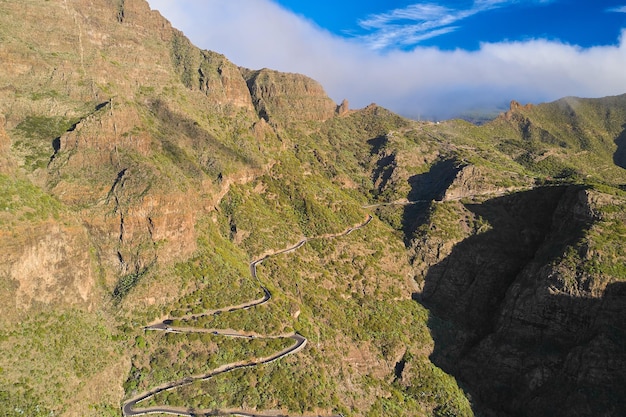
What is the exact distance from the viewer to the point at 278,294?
306 ft

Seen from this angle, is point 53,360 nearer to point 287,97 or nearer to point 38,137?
point 38,137

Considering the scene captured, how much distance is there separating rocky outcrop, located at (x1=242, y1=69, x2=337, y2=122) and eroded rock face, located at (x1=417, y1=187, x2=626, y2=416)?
75281mm

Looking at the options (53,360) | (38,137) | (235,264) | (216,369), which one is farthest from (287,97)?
(53,360)

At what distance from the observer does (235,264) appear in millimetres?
95188

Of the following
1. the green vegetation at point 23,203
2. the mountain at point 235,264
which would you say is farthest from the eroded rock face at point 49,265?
the green vegetation at point 23,203

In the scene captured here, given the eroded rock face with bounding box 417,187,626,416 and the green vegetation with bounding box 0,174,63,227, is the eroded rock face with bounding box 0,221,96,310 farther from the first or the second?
the eroded rock face with bounding box 417,187,626,416

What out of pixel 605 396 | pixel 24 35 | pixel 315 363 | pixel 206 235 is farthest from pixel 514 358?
pixel 24 35

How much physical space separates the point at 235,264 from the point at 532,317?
60.2m

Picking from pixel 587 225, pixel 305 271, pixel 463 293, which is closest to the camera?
pixel 587 225

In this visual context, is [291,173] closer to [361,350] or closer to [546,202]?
[361,350]

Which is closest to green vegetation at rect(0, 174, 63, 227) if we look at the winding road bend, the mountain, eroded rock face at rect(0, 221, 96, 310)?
the mountain

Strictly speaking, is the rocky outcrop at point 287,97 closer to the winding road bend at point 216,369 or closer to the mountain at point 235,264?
the mountain at point 235,264

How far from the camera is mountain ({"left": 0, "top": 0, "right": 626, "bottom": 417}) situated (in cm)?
6925

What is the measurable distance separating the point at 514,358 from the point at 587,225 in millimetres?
32499
